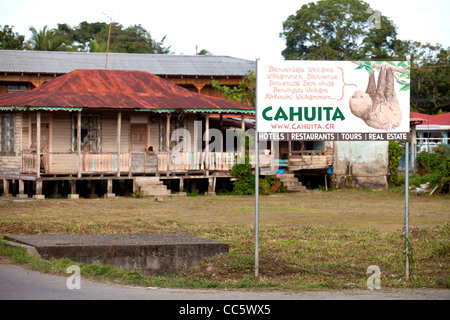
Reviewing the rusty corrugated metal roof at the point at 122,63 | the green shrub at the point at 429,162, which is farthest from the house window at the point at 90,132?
the green shrub at the point at 429,162

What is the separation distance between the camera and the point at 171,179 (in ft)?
99.9

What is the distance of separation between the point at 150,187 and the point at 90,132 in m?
3.70

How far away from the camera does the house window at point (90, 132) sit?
94.2ft

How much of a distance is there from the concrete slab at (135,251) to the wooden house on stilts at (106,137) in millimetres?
14537

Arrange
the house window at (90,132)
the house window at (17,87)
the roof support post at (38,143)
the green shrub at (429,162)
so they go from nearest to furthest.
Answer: the roof support post at (38,143) → the house window at (90,132) → the green shrub at (429,162) → the house window at (17,87)

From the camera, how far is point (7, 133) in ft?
93.1

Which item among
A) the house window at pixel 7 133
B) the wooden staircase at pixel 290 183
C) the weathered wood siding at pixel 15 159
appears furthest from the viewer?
the wooden staircase at pixel 290 183

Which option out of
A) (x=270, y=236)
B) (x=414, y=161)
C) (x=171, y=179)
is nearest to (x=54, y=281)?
(x=270, y=236)

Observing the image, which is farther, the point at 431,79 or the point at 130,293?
the point at 431,79

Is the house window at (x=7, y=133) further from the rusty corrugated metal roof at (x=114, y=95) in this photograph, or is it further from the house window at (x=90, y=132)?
the house window at (x=90, y=132)

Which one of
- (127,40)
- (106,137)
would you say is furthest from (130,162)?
(127,40)

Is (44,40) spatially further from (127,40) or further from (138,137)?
(138,137)
